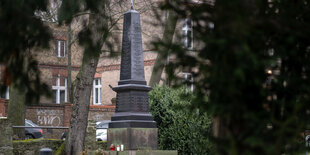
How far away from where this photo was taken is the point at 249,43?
404 cm

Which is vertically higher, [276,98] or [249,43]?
[249,43]

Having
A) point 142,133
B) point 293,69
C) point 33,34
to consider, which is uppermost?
point 33,34

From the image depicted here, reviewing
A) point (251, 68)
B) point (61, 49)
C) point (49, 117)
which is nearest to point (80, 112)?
point (251, 68)

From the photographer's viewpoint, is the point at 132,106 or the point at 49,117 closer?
the point at 132,106

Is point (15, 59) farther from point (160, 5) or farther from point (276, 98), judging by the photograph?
point (276, 98)

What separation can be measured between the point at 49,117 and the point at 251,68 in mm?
27043

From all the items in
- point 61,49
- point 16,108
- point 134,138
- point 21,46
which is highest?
point 61,49

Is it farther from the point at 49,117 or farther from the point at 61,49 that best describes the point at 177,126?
the point at 61,49

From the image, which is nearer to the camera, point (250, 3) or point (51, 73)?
point (250, 3)

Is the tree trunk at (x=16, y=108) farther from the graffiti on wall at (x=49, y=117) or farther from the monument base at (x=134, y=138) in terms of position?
the graffiti on wall at (x=49, y=117)

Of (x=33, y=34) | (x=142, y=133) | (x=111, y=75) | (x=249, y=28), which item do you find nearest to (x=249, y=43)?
(x=249, y=28)

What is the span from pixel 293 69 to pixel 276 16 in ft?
1.65

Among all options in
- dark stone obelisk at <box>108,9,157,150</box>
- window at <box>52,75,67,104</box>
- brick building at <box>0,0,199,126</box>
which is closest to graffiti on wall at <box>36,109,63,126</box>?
brick building at <box>0,0,199,126</box>

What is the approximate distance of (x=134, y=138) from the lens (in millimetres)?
14281
